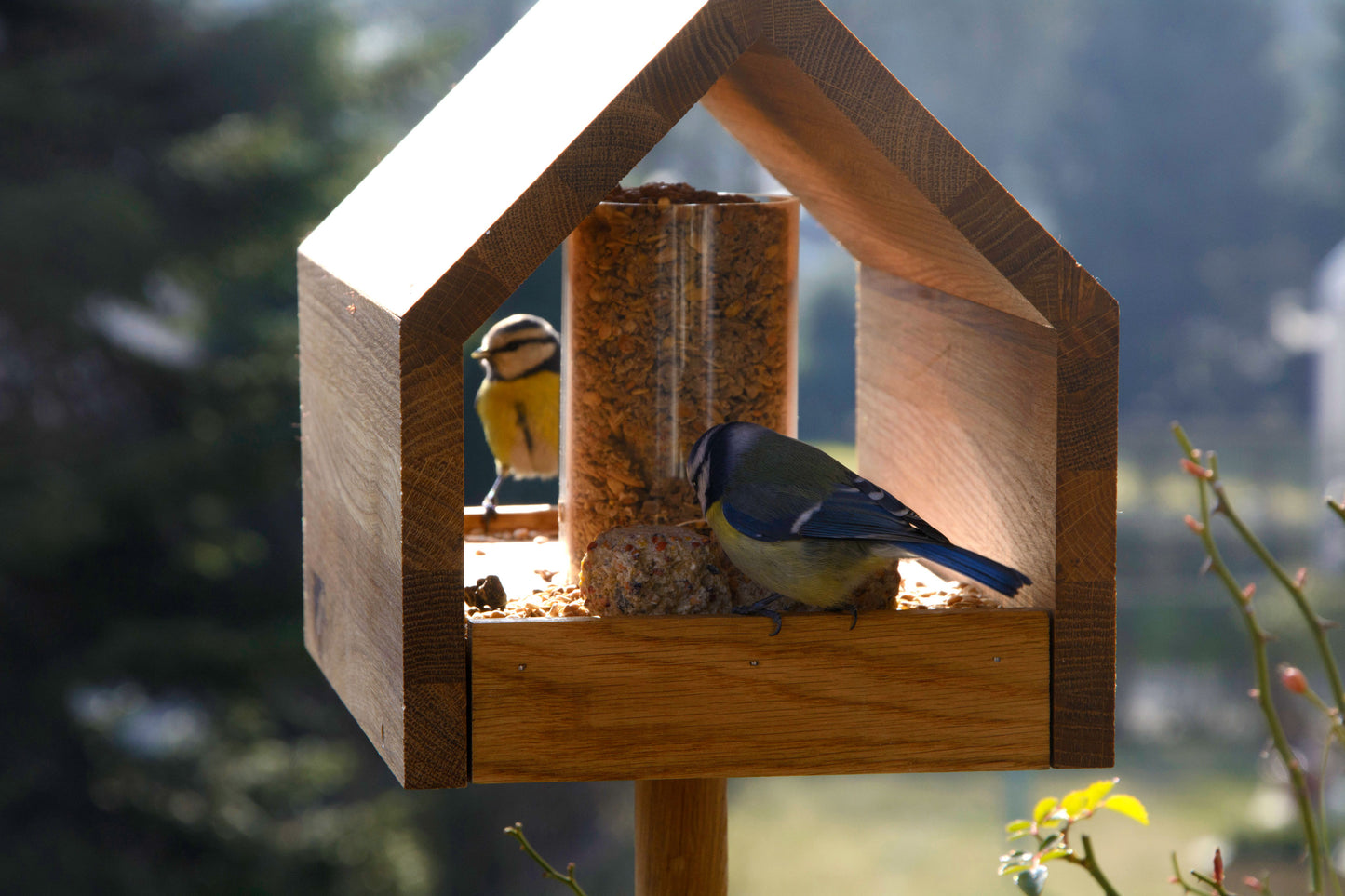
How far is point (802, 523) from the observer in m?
1.24

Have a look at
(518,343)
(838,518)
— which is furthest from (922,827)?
(838,518)

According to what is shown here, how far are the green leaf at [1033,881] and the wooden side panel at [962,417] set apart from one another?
1.14 ft

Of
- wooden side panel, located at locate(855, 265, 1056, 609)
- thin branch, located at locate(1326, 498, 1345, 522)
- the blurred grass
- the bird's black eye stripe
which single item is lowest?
the blurred grass

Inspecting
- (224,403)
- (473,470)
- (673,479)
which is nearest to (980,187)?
(673,479)

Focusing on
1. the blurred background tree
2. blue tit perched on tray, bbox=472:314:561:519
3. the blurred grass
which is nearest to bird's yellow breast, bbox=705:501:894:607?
blue tit perched on tray, bbox=472:314:561:519

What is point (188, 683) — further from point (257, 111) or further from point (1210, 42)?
point (1210, 42)

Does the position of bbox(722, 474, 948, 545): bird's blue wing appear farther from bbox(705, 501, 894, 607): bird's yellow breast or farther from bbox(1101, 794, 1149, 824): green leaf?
bbox(1101, 794, 1149, 824): green leaf

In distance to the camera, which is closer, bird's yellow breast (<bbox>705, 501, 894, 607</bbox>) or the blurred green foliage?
bird's yellow breast (<bbox>705, 501, 894, 607</bbox>)

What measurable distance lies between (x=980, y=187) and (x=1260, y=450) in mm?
7350

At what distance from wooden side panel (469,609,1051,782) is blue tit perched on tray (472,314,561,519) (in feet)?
2.86

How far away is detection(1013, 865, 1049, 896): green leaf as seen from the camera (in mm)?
890

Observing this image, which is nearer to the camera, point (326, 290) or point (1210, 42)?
point (326, 290)

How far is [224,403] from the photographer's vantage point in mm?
5375

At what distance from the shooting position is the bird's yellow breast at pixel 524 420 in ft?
6.94
